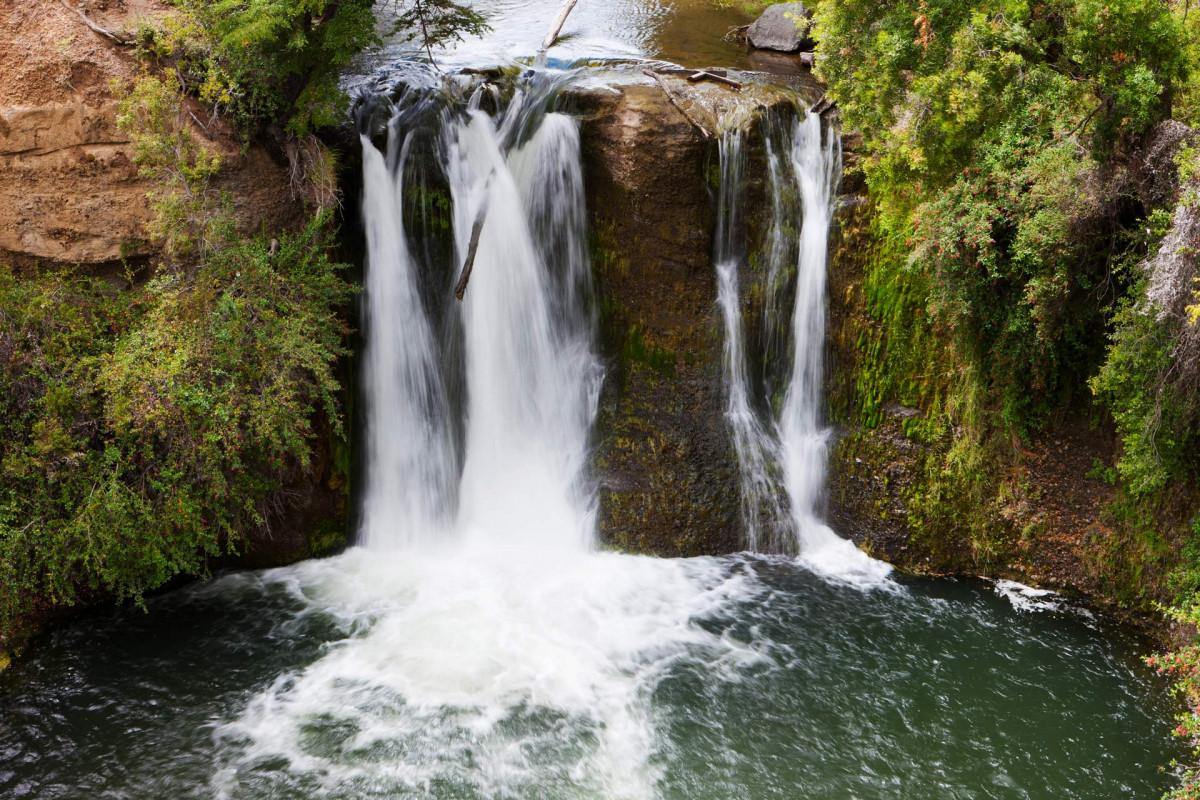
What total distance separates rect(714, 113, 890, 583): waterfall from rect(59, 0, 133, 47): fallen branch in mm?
6411

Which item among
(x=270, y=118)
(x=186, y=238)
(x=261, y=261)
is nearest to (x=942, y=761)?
(x=261, y=261)

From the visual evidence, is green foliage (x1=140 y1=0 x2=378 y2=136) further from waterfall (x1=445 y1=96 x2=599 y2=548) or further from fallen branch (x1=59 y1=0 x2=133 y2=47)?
waterfall (x1=445 y1=96 x2=599 y2=548)

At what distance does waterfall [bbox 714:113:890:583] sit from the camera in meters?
9.96

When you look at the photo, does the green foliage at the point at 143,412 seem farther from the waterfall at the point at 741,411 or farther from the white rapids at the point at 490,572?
the waterfall at the point at 741,411

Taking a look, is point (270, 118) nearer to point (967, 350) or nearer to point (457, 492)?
point (457, 492)

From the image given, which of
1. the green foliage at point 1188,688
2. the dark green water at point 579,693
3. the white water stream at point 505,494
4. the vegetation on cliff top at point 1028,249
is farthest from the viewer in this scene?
the white water stream at point 505,494

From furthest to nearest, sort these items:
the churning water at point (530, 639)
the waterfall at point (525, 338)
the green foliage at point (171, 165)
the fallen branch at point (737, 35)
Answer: the fallen branch at point (737, 35) → the waterfall at point (525, 338) → the green foliage at point (171, 165) → the churning water at point (530, 639)

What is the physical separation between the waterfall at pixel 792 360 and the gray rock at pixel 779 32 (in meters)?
4.03

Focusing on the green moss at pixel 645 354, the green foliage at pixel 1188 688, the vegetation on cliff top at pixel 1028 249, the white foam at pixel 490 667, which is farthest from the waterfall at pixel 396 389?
the green foliage at pixel 1188 688

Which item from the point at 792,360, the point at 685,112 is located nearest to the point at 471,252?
the point at 685,112

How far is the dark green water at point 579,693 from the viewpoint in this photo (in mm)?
6898

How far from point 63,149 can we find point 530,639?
6716mm

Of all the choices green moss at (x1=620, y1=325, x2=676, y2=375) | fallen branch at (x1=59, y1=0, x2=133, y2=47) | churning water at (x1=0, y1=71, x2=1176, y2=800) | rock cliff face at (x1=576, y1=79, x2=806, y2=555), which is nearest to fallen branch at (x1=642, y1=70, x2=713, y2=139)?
rock cliff face at (x1=576, y1=79, x2=806, y2=555)

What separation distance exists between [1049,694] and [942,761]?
1538 mm
